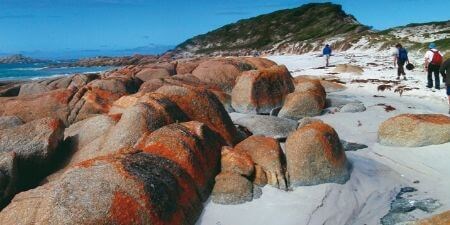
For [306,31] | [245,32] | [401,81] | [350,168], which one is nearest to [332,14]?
[306,31]

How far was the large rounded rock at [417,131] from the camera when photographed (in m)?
9.98

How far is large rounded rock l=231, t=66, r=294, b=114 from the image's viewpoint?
576 inches

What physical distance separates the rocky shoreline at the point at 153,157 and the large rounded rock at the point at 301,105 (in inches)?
93.3

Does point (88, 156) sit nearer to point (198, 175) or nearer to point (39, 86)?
point (198, 175)

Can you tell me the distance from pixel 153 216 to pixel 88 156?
346cm

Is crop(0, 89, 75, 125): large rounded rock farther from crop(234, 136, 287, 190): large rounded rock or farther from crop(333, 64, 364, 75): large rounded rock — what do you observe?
crop(333, 64, 364, 75): large rounded rock

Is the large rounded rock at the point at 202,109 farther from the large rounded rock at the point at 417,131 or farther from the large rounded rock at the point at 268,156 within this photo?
the large rounded rock at the point at 417,131

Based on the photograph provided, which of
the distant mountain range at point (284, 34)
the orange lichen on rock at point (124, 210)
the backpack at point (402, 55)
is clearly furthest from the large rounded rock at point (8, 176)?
the distant mountain range at point (284, 34)

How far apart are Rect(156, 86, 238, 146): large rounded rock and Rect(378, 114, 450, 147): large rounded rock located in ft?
11.7

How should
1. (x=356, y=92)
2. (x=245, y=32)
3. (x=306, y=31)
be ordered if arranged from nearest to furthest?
(x=356, y=92)
(x=306, y=31)
(x=245, y=32)

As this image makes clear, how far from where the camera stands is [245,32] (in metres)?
87.9

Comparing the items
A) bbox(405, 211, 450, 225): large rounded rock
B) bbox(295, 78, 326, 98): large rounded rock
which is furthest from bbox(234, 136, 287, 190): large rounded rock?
bbox(295, 78, 326, 98): large rounded rock

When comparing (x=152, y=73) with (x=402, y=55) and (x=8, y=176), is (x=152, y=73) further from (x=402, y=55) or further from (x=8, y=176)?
(x=8, y=176)

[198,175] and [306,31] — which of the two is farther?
[306,31]
